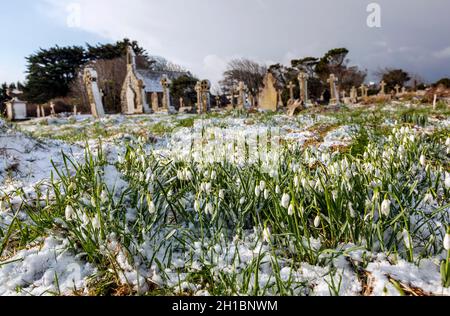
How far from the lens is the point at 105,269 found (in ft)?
5.80

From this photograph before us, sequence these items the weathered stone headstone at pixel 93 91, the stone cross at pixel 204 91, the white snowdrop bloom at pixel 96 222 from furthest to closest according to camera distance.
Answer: the stone cross at pixel 204 91, the weathered stone headstone at pixel 93 91, the white snowdrop bloom at pixel 96 222

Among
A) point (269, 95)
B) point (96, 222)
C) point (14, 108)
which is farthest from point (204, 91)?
point (96, 222)

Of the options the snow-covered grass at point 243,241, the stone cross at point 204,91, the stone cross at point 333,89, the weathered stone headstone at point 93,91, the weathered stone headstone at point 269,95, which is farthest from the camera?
the stone cross at point 333,89

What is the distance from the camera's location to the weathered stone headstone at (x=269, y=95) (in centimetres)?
1722

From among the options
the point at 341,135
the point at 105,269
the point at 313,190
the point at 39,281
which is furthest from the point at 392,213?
the point at 341,135

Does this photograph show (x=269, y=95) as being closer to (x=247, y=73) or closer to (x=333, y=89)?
(x=333, y=89)

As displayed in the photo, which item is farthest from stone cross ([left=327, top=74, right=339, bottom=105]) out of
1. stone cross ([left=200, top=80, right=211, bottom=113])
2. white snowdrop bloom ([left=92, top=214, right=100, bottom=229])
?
white snowdrop bloom ([left=92, top=214, right=100, bottom=229])

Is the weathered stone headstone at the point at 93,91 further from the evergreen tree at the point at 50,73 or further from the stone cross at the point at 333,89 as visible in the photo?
Answer: the evergreen tree at the point at 50,73

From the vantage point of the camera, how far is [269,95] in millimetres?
17453

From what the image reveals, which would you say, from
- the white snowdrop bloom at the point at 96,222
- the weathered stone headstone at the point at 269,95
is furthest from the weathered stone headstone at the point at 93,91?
the white snowdrop bloom at the point at 96,222

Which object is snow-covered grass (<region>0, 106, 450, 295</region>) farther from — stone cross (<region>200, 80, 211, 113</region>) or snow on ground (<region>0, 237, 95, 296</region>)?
stone cross (<region>200, 80, 211, 113</region>)
